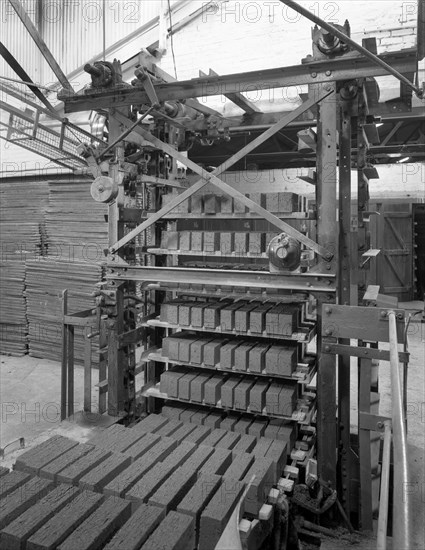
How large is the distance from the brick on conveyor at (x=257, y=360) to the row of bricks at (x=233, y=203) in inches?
54.9

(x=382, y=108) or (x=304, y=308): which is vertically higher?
(x=382, y=108)

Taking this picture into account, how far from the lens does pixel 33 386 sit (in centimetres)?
789

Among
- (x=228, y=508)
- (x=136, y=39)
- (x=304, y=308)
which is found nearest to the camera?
(x=228, y=508)

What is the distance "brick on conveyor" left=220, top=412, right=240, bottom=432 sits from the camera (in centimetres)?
470

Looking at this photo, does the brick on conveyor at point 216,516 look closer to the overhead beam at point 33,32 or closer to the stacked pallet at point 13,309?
the overhead beam at point 33,32

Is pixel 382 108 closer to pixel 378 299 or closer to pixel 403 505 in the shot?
pixel 378 299

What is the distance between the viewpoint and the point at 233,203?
4637mm

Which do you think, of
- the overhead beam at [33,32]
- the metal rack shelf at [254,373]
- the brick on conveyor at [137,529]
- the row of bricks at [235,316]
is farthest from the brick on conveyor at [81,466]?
the overhead beam at [33,32]

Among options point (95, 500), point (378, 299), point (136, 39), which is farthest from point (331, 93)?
point (136, 39)

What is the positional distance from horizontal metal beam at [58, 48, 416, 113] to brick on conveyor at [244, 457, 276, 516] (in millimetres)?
3239

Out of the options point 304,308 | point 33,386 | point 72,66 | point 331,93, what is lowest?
point 33,386

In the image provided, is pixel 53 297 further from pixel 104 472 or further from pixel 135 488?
pixel 135 488

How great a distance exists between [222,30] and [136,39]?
234 cm

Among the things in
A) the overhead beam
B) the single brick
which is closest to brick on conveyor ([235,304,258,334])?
the single brick
